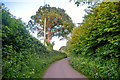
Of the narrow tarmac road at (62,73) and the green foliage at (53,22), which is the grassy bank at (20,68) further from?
the green foliage at (53,22)

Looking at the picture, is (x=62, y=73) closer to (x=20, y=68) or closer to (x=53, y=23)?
(x=20, y=68)

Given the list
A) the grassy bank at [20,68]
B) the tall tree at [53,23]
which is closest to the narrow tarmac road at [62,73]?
the grassy bank at [20,68]

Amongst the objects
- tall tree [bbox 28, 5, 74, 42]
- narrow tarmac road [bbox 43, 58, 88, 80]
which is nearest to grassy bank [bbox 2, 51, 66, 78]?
narrow tarmac road [bbox 43, 58, 88, 80]

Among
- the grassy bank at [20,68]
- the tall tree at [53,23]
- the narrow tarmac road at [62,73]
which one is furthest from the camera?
the tall tree at [53,23]

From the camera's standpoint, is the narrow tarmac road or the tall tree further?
the tall tree

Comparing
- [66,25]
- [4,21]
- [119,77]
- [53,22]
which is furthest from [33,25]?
[119,77]

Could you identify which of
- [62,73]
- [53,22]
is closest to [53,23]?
[53,22]

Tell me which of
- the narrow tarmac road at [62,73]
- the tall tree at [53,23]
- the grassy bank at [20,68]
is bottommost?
the narrow tarmac road at [62,73]

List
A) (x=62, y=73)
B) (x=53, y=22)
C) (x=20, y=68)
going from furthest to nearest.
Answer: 1. (x=53, y=22)
2. (x=62, y=73)
3. (x=20, y=68)

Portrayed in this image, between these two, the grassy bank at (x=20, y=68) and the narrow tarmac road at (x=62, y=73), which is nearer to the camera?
the grassy bank at (x=20, y=68)

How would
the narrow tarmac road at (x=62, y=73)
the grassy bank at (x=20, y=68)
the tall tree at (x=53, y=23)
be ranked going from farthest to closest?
the tall tree at (x=53, y=23)
the narrow tarmac road at (x=62, y=73)
the grassy bank at (x=20, y=68)

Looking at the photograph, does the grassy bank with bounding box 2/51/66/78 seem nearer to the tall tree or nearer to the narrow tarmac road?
the narrow tarmac road

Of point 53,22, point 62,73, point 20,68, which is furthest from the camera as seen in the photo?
point 53,22

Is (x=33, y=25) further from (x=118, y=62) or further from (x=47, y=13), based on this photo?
(x=118, y=62)
